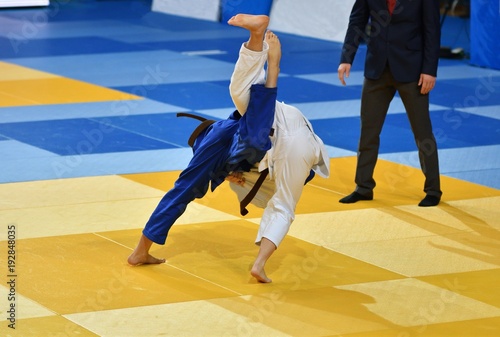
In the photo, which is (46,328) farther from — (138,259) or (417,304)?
(417,304)

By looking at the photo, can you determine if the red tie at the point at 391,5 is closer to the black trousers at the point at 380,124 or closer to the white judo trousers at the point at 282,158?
the black trousers at the point at 380,124

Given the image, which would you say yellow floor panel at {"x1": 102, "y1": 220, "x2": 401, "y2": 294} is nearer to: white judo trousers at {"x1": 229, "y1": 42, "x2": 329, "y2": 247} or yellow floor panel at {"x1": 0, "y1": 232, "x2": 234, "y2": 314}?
yellow floor panel at {"x1": 0, "y1": 232, "x2": 234, "y2": 314}

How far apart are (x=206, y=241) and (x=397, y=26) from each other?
2.54 meters

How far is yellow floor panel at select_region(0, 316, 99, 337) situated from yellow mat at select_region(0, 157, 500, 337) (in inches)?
0.5

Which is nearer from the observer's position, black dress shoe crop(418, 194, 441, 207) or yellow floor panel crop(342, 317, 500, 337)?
yellow floor panel crop(342, 317, 500, 337)

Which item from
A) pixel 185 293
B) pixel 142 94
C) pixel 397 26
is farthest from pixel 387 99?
pixel 142 94

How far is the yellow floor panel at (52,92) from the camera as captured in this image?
1291cm

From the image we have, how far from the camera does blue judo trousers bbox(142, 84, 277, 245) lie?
6.40 metres

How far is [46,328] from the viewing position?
5.73m

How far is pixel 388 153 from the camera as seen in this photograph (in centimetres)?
1042

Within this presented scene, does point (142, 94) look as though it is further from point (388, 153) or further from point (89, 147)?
point (388, 153)

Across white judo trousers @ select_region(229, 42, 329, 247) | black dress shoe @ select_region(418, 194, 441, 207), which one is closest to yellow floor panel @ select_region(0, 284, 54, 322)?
white judo trousers @ select_region(229, 42, 329, 247)

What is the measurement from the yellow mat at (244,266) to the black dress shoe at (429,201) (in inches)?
3.0

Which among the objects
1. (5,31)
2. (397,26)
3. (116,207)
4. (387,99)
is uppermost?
(397,26)
